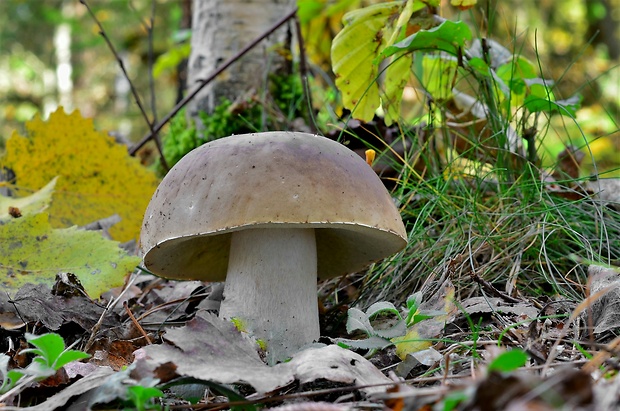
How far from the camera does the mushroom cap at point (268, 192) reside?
5.17 ft

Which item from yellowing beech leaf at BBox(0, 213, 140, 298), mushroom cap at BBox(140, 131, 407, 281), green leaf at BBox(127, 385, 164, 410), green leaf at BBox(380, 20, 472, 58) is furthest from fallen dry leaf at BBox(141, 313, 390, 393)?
green leaf at BBox(380, 20, 472, 58)

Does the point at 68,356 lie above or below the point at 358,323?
above

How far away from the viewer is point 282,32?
3572 mm

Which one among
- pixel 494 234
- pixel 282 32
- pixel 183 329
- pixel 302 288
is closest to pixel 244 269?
pixel 302 288

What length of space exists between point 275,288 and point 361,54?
1130 millimetres

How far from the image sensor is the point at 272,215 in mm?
1552

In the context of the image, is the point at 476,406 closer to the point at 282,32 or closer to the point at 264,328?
the point at 264,328

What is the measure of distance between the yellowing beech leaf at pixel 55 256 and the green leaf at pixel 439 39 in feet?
4.09

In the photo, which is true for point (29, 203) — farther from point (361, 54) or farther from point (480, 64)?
point (480, 64)

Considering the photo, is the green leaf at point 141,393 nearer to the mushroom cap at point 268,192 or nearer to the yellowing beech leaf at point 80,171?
the mushroom cap at point 268,192

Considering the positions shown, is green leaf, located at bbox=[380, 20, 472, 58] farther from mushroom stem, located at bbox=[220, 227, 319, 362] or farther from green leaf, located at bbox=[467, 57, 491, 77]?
mushroom stem, located at bbox=[220, 227, 319, 362]

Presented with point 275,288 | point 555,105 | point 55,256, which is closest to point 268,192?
point 275,288

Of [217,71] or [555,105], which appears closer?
[555,105]

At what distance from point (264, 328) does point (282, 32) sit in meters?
2.27
